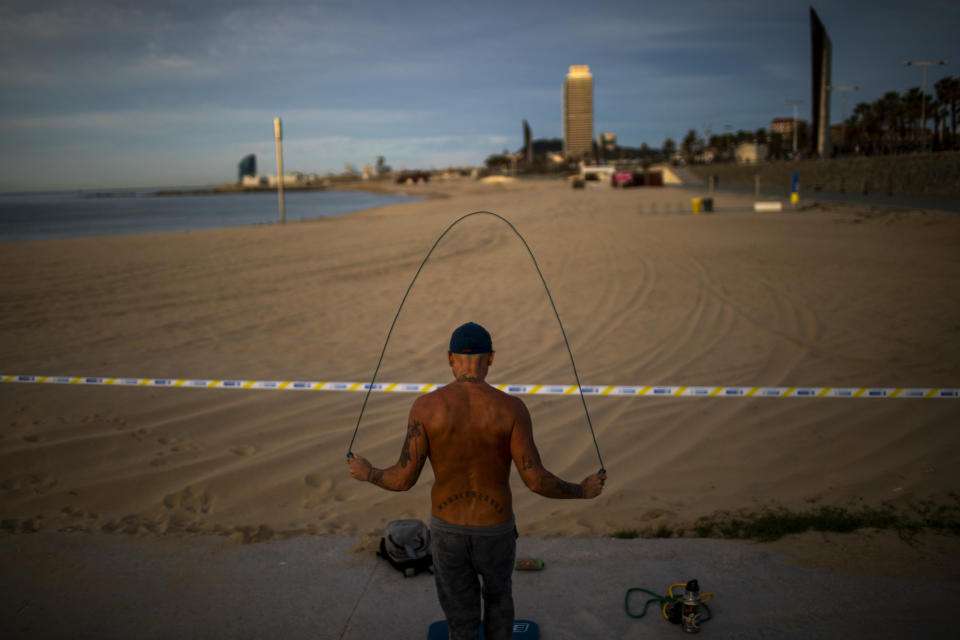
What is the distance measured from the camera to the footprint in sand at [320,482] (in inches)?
212

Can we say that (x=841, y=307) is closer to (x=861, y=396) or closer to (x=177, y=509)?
(x=861, y=396)

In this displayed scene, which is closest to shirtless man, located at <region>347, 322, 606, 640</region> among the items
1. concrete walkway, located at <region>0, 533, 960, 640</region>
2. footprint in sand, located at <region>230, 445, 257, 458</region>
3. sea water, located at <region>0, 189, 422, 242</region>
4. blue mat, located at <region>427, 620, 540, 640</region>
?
blue mat, located at <region>427, 620, 540, 640</region>

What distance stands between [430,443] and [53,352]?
9.20 meters

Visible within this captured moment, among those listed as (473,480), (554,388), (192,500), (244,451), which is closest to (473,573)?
(473,480)

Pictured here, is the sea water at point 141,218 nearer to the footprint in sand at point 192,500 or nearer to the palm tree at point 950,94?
the footprint in sand at point 192,500

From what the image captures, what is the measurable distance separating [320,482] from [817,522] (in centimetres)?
399

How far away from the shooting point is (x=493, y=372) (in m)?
8.36

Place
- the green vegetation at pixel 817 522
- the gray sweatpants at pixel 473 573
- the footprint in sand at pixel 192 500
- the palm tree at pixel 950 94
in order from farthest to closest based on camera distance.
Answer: the palm tree at pixel 950 94 → the footprint in sand at pixel 192 500 → the green vegetation at pixel 817 522 → the gray sweatpants at pixel 473 573

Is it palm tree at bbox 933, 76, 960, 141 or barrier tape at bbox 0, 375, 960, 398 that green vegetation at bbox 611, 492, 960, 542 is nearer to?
barrier tape at bbox 0, 375, 960, 398

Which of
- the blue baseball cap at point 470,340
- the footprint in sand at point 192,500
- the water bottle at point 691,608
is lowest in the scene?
the footprint in sand at point 192,500

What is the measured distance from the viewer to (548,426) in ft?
21.6

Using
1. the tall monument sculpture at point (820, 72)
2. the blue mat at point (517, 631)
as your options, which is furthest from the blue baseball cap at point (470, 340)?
the tall monument sculpture at point (820, 72)

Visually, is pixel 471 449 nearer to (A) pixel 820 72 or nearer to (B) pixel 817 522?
(B) pixel 817 522

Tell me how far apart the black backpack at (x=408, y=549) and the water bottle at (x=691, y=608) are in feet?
5.08
